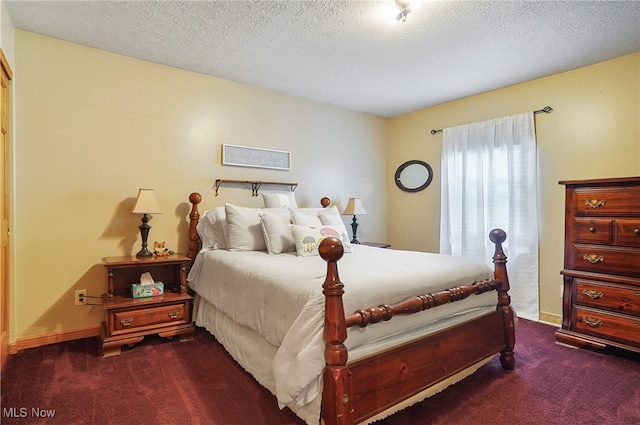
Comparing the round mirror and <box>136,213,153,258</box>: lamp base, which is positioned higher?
the round mirror

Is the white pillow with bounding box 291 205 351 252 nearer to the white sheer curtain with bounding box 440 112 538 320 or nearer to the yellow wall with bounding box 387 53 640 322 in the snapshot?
the white sheer curtain with bounding box 440 112 538 320

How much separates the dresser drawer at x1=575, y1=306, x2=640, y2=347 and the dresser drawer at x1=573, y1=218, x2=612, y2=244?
517 mm

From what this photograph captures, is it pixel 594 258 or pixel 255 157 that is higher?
pixel 255 157

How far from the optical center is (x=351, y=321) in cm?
142

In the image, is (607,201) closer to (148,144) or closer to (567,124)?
(567,124)

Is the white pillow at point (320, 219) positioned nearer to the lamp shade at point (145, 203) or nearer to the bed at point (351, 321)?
the bed at point (351, 321)

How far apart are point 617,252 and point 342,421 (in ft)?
7.60

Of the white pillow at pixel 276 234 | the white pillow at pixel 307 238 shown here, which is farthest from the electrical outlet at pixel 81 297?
the white pillow at pixel 307 238

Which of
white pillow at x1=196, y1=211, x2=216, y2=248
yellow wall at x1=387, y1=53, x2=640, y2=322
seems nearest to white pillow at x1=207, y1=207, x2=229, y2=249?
white pillow at x1=196, y1=211, x2=216, y2=248

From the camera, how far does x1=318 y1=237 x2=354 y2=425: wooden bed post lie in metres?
1.34

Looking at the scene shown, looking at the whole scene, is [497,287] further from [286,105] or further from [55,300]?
[55,300]

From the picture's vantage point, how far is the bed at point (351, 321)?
1.39 metres

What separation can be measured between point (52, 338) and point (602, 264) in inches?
161

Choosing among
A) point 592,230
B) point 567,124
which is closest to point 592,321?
point 592,230
